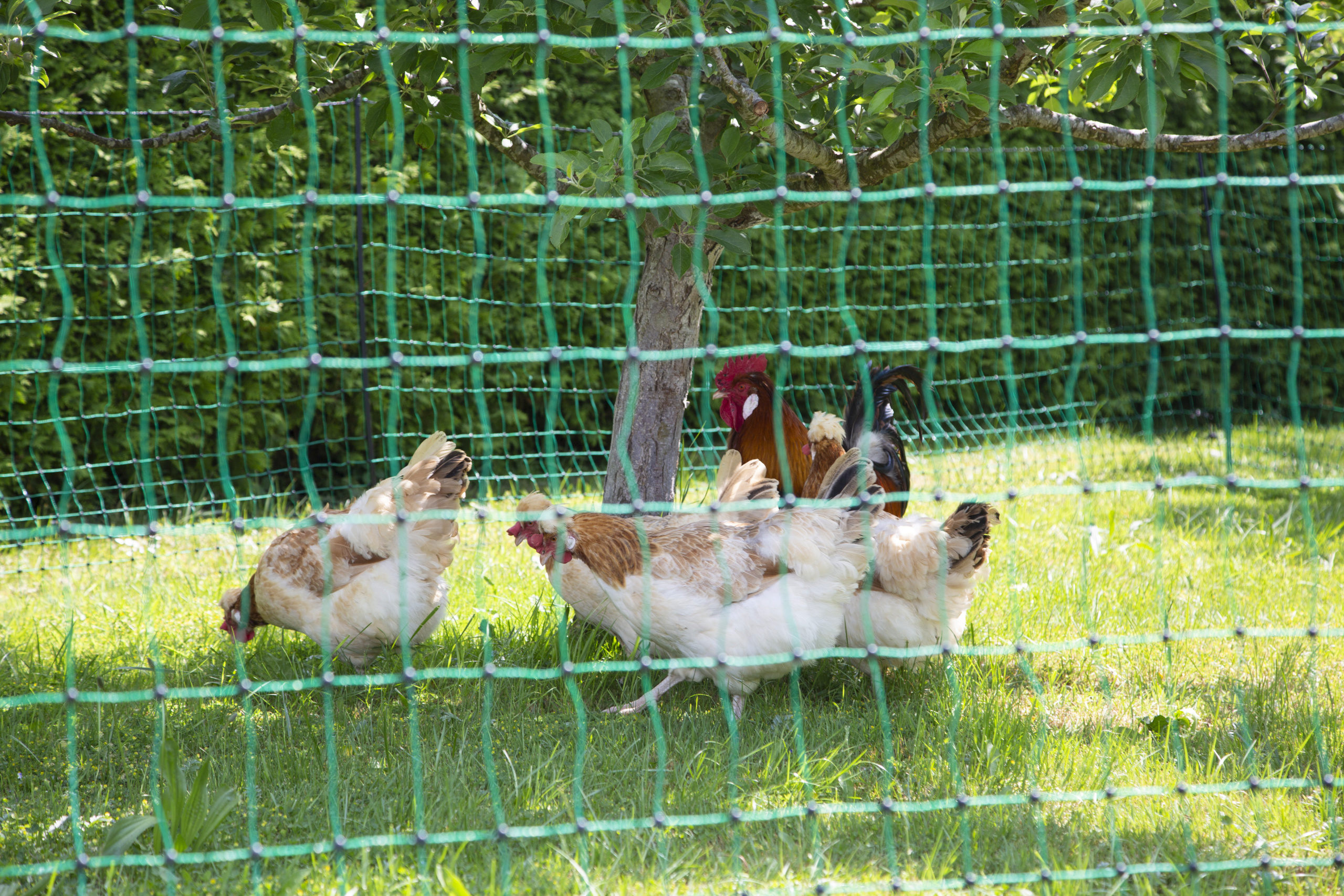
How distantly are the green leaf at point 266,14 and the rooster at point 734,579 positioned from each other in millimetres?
1362

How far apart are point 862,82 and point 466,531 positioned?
3065mm

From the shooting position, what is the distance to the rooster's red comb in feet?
12.9

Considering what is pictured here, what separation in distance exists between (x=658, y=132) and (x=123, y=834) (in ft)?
5.82

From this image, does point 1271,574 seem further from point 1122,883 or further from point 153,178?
point 153,178

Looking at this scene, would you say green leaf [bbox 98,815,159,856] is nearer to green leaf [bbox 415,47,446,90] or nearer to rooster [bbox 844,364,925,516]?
green leaf [bbox 415,47,446,90]

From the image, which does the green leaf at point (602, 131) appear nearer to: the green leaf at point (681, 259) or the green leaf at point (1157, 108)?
the green leaf at point (681, 259)

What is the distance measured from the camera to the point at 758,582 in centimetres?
297

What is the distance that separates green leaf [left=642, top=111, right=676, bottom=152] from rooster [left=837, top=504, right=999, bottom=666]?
4.09 feet

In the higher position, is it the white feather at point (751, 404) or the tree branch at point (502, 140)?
the tree branch at point (502, 140)

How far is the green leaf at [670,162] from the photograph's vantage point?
2.29 m

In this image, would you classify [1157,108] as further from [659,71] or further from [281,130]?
[281,130]

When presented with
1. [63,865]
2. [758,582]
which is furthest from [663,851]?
[63,865]

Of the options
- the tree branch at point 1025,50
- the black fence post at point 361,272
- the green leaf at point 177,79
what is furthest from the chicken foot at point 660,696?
the black fence post at point 361,272

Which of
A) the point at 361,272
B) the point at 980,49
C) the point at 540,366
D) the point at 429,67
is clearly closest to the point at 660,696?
the point at 429,67
